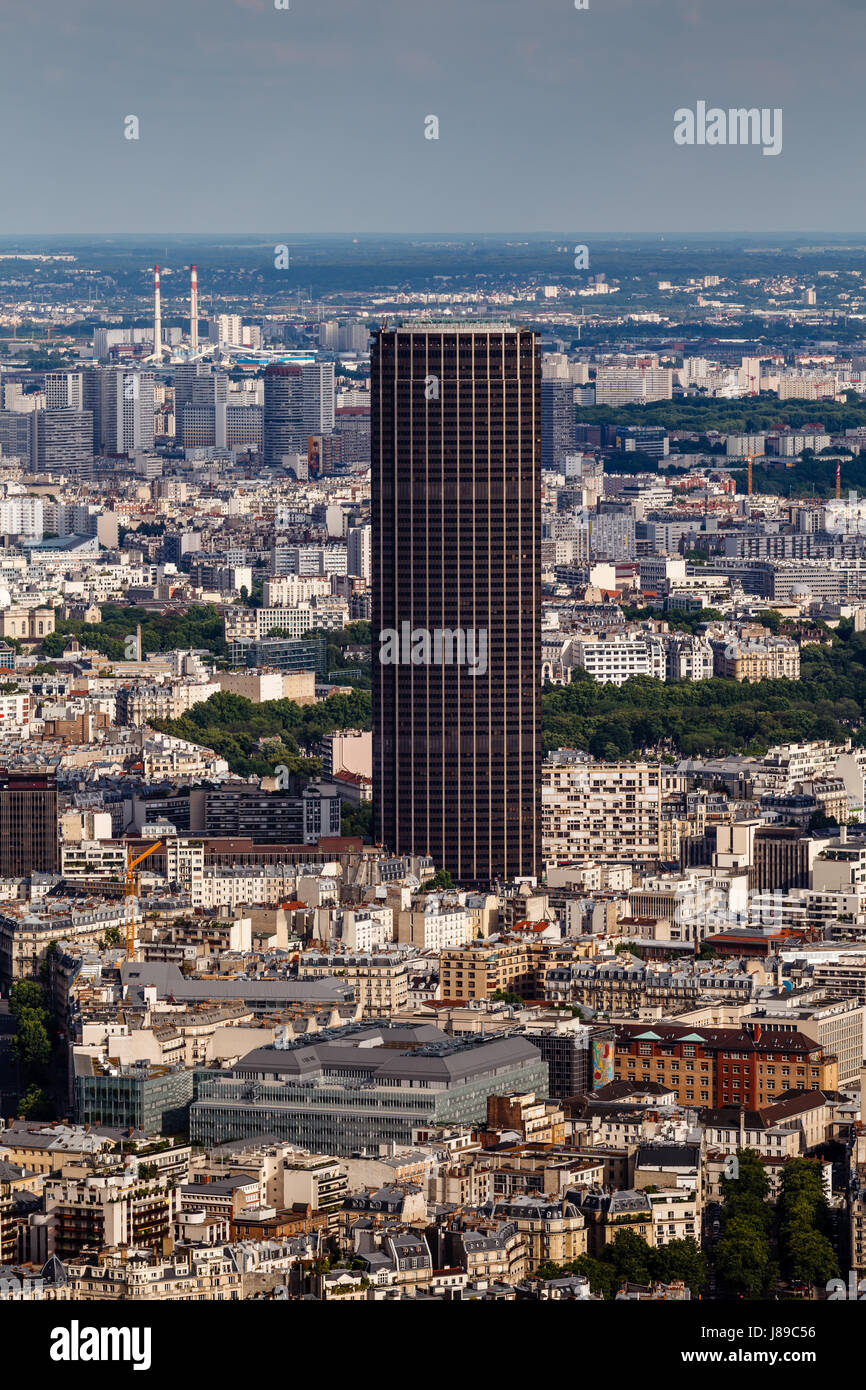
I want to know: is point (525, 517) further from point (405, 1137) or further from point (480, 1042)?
point (405, 1137)

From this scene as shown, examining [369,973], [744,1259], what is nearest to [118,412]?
[369,973]

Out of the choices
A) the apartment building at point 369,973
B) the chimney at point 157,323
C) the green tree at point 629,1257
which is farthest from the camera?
the chimney at point 157,323

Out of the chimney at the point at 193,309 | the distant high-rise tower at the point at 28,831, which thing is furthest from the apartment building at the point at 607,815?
the chimney at the point at 193,309

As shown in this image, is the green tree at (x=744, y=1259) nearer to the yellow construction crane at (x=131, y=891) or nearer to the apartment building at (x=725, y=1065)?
the apartment building at (x=725, y=1065)

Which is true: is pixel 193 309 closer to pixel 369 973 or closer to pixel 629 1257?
pixel 369 973

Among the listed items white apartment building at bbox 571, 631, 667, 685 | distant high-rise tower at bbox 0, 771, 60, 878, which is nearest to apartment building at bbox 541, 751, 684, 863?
distant high-rise tower at bbox 0, 771, 60, 878

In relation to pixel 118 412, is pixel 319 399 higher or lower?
higher
